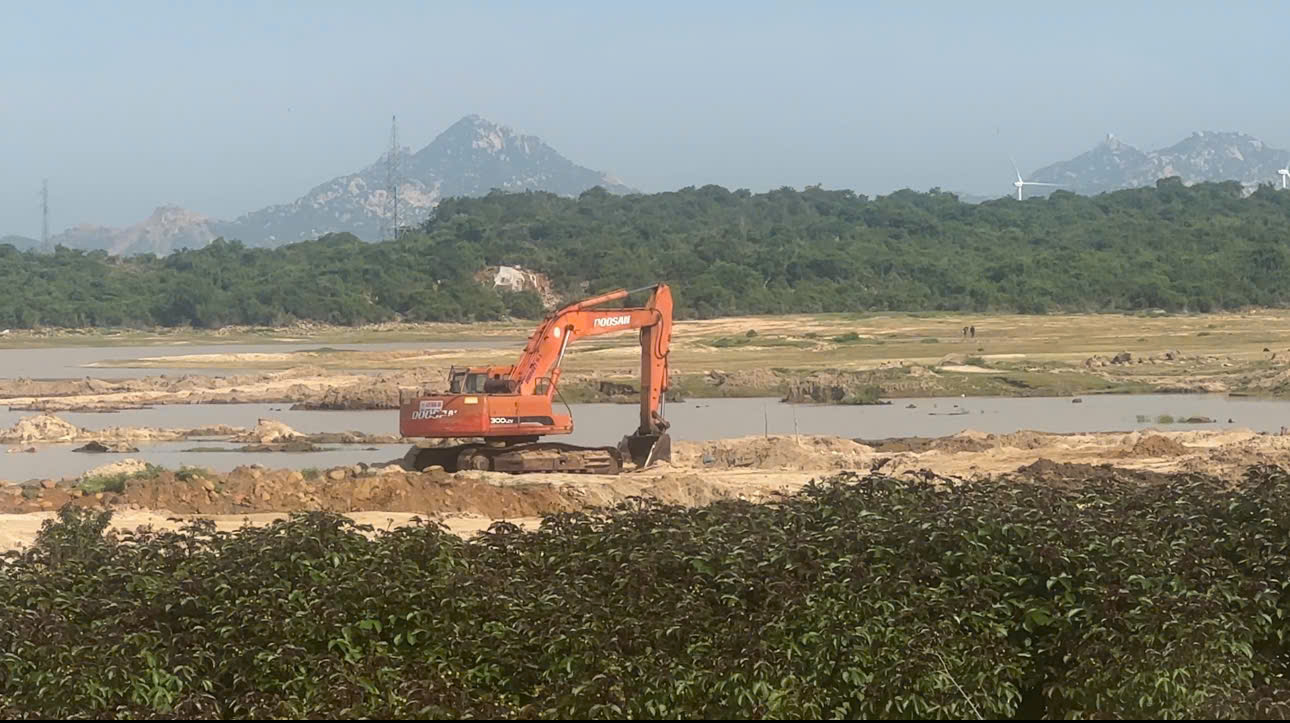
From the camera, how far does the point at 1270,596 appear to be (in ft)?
33.6

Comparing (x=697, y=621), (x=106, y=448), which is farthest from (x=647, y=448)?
(x=697, y=621)

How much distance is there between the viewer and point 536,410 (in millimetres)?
23438

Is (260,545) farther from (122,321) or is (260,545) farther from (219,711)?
(122,321)

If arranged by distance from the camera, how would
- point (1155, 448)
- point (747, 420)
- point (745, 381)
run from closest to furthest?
point (1155, 448) → point (747, 420) → point (745, 381)

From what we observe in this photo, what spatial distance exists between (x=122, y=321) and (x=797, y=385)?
192 ft

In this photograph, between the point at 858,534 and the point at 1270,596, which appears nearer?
the point at 1270,596

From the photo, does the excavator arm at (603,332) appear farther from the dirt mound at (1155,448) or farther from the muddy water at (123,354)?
the muddy water at (123,354)

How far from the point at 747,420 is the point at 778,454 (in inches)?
383

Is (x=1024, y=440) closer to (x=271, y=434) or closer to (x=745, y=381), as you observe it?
(x=271, y=434)

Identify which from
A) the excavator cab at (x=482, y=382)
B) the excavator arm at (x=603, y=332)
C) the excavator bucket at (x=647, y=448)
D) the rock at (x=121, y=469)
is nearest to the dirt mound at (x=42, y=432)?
the rock at (x=121, y=469)

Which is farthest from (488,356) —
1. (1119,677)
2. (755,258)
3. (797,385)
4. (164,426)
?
(1119,677)

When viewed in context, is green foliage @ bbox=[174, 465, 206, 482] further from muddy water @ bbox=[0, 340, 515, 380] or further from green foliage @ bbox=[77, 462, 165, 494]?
muddy water @ bbox=[0, 340, 515, 380]

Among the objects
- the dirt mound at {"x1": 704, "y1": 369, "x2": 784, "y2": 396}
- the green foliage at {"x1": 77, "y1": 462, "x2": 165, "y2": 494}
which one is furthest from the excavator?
the dirt mound at {"x1": 704, "y1": 369, "x2": 784, "y2": 396}

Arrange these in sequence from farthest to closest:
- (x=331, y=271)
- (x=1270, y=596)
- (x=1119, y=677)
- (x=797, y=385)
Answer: (x=331, y=271) → (x=797, y=385) → (x=1270, y=596) → (x=1119, y=677)
